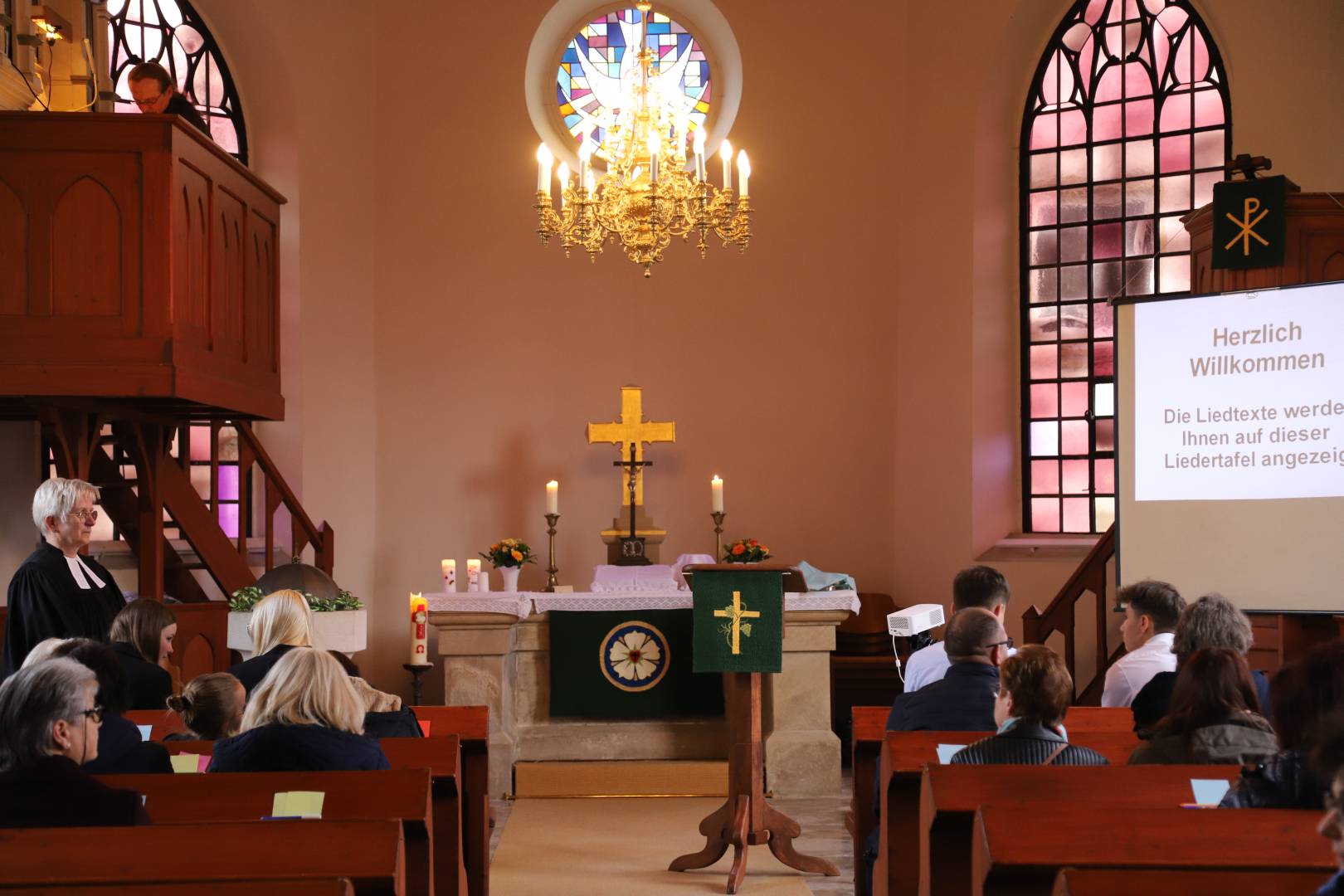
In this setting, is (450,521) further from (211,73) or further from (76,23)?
(76,23)

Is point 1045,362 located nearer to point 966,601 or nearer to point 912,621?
point 912,621

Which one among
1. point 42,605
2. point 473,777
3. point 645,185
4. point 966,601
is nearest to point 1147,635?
point 966,601

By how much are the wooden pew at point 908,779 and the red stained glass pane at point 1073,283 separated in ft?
19.6

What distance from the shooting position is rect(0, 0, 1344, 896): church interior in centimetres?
322

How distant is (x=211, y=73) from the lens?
31.0 ft

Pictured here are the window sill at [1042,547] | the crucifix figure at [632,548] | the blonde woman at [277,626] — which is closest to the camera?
the blonde woman at [277,626]

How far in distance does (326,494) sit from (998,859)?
762cm

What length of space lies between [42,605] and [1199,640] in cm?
371

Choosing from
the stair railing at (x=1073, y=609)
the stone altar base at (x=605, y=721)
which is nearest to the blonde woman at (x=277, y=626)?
the stone altar base at (x=605, y=721)

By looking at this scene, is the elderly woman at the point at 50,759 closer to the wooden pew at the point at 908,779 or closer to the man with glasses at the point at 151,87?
the wooden pew at the point at 908,779

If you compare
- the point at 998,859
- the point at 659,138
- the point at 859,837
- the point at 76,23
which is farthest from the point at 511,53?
the point at 998,859

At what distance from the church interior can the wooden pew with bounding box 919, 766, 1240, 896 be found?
0.01 metres

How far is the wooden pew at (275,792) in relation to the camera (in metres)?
3.04

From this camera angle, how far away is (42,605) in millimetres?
4672
